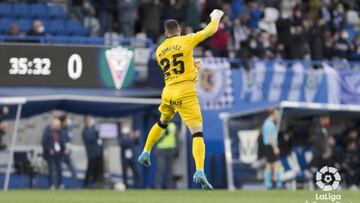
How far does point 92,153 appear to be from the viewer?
27.7 metres

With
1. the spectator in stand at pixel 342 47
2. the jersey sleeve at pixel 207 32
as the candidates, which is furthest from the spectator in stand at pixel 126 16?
the jersey sleeve at pixel 207 32

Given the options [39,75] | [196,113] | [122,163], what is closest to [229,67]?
[122,163]

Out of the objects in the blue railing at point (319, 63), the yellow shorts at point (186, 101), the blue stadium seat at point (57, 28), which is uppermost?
the blue stadium seat at point (57, 28)

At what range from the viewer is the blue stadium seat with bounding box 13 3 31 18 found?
29.7 metres

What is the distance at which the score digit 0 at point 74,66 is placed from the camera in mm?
24594

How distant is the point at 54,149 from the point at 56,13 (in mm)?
4827

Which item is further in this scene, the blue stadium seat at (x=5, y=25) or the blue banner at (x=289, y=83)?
the blue banner at (x=289, y=83)

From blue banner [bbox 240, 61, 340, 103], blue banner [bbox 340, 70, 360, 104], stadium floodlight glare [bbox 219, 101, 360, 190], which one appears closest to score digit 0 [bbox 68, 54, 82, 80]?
stadium floodlight glare [bbox 219, 101, 360, 190]

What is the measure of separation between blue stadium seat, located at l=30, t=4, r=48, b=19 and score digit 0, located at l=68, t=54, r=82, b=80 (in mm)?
5367

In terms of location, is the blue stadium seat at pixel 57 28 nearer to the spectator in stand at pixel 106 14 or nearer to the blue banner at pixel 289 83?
the spectator in stand at pixel 106 14

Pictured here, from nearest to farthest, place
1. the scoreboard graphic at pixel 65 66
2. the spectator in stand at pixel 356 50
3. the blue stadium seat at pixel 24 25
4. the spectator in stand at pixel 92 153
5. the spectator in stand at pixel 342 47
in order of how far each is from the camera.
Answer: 1. the scoreboard graphic at pixel 65 66
2. the spectator in stand at pixel 92 153
3. the blue stadium seat at pixel 24 25
4. the spectator in stand at pixel 342 47
5. the spectator in stand at pixel 356 50

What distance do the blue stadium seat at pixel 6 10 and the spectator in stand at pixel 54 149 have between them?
4.02 meters

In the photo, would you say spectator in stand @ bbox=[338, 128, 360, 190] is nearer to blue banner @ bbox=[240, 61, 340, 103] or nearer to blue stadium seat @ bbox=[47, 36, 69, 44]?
blue banner @ bbox=[240, 61, 340, 103]

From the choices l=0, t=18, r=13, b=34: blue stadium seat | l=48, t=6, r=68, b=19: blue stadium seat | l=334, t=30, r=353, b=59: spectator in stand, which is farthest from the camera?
l=334, t=30, r=353, b=59: spectator in stand
